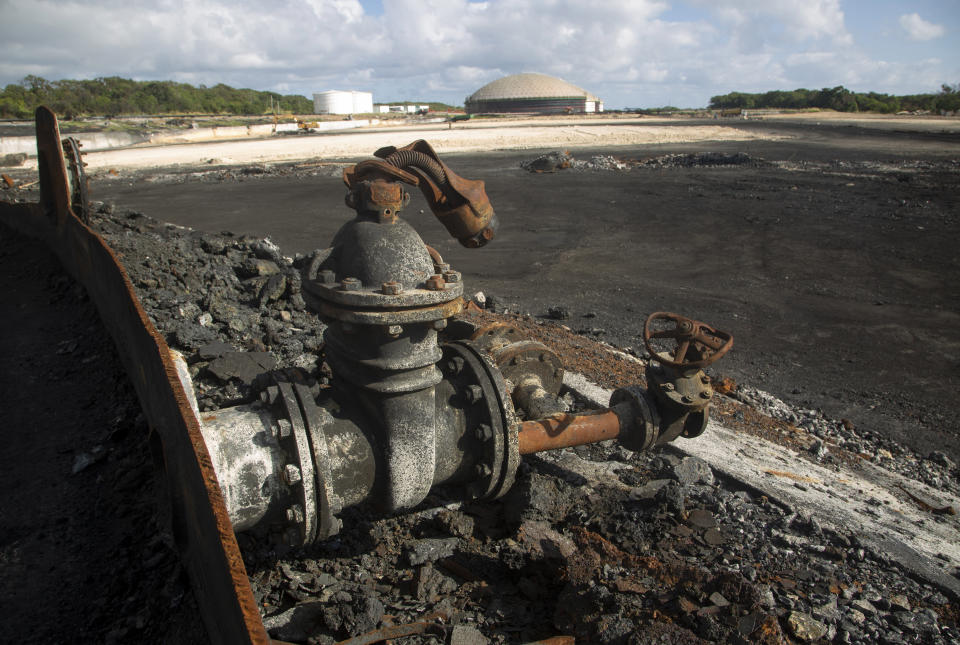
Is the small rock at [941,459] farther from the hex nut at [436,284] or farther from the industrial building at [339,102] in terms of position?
the industrial building at [339,102]

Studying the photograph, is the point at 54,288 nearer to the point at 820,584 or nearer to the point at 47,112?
the point at 47,112

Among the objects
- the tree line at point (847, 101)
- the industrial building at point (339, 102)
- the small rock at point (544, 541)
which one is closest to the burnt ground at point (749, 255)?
the small rock at point (544, 541)

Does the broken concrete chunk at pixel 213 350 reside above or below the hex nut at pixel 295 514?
below

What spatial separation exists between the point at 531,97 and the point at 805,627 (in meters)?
96.2

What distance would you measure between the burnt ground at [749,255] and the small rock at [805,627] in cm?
234

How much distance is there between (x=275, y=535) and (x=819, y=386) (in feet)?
13.5

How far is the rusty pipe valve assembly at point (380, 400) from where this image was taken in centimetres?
178

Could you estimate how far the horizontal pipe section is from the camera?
2.29 meters

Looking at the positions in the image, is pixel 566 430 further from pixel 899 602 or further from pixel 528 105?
pixel 528 105

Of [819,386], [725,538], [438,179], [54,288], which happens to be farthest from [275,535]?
[819,386]

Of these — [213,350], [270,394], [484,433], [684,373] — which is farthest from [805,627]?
[213,350]

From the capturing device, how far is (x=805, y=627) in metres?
2.05

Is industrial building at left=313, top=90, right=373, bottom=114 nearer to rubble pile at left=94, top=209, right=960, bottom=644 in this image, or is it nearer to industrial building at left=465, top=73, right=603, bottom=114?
industrial building at left=465, top=73, right=603, bottom=114

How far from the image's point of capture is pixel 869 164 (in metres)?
18.6
